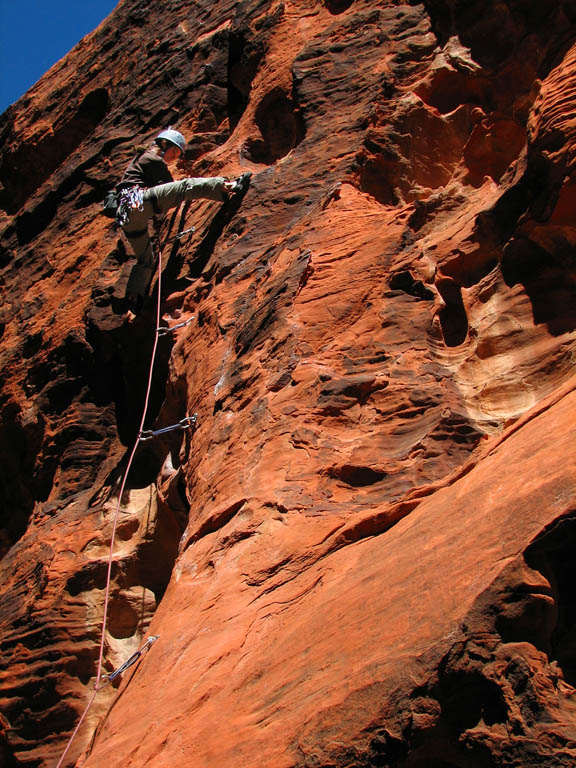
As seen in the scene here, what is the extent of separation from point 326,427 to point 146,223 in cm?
406

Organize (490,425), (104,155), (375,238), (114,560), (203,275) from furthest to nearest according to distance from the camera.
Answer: (104,155), (203,275), (114,560), (375,238), (490,425)

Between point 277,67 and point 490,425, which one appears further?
point 277,67

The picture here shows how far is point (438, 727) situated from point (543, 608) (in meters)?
0.51

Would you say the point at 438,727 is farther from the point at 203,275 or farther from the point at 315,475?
the point at 203,275

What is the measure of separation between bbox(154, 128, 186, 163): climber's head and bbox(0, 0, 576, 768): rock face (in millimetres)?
185

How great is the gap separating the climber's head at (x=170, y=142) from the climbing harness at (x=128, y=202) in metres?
0.94

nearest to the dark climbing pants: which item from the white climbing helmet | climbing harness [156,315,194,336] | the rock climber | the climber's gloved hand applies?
the rock climber

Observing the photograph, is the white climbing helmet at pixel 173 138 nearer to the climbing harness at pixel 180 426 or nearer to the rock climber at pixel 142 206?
the rock climber at pixel 142 206

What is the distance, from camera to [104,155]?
10.2 meters

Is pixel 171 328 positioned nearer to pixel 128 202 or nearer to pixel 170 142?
pixel 128 202

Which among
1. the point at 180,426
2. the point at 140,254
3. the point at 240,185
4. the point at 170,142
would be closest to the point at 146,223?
the point at 140,254

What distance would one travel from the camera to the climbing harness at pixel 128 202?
7.44 metres

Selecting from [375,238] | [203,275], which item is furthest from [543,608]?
[203,275]

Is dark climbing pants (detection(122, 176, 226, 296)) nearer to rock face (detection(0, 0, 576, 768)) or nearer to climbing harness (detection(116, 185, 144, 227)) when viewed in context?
climbing harness (detection(116, 185, 144, 227))
